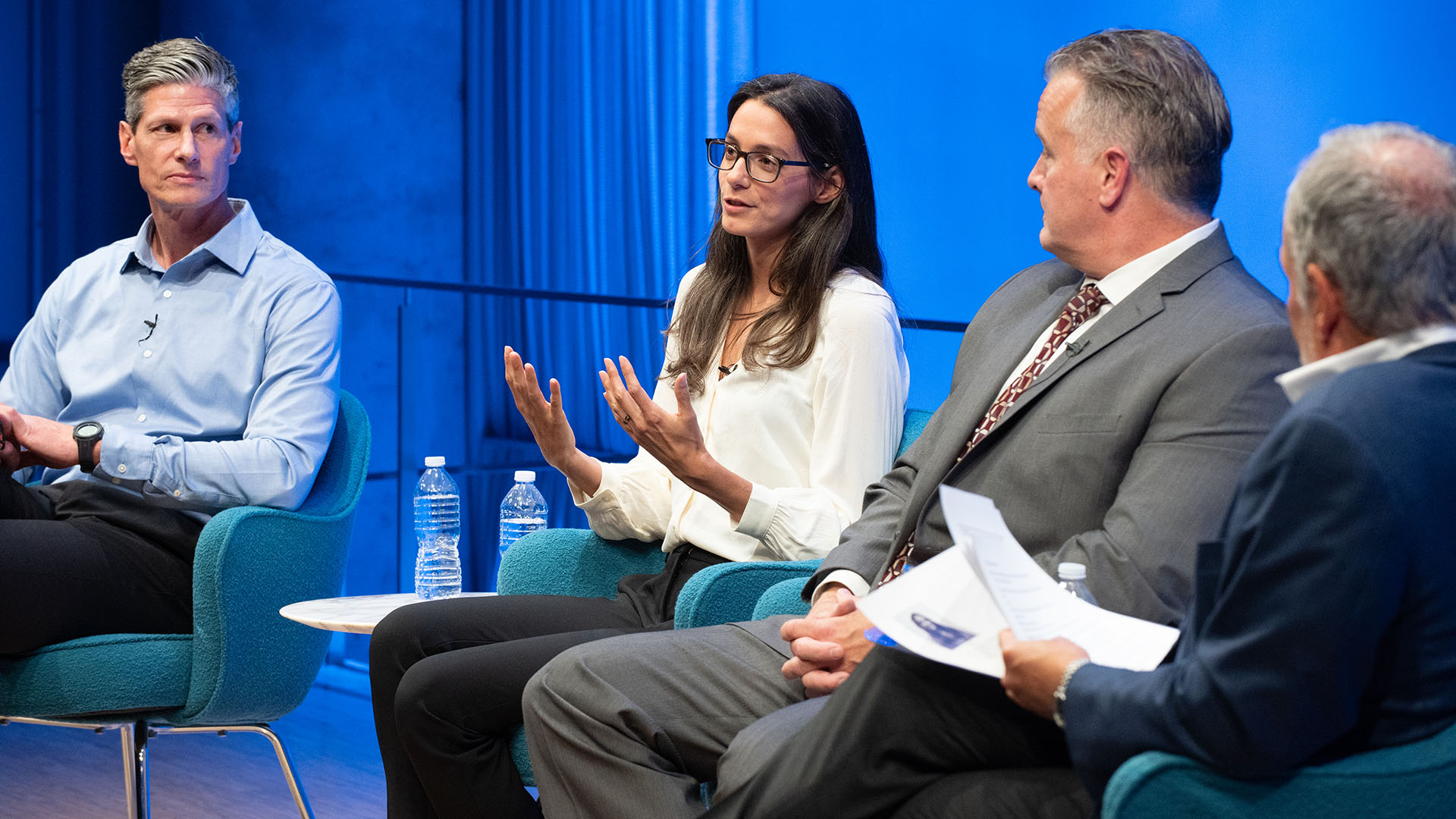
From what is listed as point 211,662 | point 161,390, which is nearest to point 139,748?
point 211,662

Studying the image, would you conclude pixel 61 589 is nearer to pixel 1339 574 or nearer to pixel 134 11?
pixel 1339 574

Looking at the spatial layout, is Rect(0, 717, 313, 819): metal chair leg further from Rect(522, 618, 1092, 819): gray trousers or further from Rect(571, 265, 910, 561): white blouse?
Rect(522, 618, 1092, 819): gray trousers

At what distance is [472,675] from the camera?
198 centimetres

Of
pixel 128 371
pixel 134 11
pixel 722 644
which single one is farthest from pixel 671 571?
pixel 134 11

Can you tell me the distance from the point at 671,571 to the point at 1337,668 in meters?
1.31

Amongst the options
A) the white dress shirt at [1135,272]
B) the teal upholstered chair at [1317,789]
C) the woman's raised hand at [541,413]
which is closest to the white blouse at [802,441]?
the woman's raised hand at [541,413]

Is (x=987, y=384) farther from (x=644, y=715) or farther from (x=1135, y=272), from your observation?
(x=644, y=715)

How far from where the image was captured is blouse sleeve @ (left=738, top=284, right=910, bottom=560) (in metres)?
2.17

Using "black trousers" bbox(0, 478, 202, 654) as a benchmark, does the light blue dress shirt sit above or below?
above

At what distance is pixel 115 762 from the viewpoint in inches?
141

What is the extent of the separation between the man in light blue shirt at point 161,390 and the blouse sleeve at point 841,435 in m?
0.96

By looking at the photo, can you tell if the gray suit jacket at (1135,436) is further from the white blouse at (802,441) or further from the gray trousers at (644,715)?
the white blouse at (802,441)

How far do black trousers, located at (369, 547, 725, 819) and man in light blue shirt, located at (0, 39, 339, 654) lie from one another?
1.82 feet

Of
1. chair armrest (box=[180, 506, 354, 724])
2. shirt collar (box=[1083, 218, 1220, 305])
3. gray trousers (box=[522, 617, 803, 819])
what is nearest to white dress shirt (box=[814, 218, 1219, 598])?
shirt collar (box=[1083, 218, 1220, 305])
